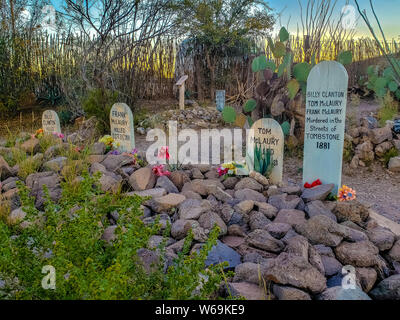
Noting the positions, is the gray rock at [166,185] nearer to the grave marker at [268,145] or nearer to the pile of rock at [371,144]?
the grave marker at [268,145]

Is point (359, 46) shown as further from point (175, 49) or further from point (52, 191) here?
point (52, 191)

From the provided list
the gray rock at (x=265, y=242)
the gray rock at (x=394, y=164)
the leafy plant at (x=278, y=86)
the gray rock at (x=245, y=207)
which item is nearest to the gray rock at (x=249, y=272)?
the gray rock at (x=265, y=242)

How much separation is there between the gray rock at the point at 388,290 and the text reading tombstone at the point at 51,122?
519 cm

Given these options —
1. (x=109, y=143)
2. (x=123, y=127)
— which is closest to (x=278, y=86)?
(x=123, y=127)

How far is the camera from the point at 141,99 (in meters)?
11.5

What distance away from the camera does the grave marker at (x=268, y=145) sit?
12.3 ft

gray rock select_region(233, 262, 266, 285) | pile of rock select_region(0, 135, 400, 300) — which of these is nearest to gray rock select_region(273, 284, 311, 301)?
pile of rock select_region(0, 135, 400, 300)

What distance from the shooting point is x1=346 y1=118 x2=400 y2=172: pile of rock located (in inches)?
208

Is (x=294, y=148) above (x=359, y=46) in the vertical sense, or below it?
below

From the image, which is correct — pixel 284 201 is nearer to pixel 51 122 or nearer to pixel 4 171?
pixel 4 171

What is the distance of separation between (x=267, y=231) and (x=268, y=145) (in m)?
1.55

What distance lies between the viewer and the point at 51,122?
5949 millimetres
